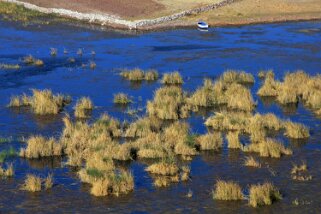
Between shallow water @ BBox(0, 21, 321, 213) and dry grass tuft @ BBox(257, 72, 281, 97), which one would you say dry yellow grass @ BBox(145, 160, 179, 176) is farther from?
dry grass tuft @ BBox(257, 72, 281, 97)

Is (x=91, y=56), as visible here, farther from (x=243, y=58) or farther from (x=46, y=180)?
(x=46, y=180)

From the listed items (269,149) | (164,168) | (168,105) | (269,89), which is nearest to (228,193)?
(164,168)

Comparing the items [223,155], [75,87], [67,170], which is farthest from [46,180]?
[75,87]

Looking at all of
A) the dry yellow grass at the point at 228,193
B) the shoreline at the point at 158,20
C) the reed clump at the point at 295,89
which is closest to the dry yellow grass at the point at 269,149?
the dry yellow grass at the point at 228,193

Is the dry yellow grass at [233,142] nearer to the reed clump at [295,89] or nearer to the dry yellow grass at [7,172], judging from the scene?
the reed clump at [295,89]

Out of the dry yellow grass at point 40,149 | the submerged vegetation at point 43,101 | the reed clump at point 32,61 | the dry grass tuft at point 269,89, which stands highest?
the reed clump at point 32,61
